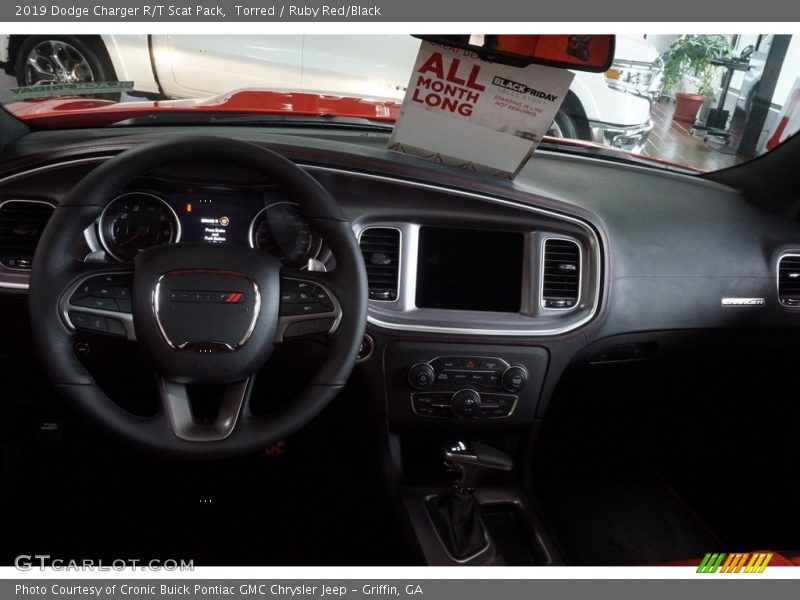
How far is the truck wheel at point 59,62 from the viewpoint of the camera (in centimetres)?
218

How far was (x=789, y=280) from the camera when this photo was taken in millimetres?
2041

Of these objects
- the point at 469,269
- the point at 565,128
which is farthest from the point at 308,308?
the point at 565,128

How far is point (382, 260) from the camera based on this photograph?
1683mm

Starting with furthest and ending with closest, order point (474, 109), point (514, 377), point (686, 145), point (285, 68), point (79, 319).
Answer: point (285, 68) → point (686, 145) → point (514, 377) → point (474, 109) → point (79, 319)

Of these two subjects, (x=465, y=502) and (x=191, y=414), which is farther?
(x=465, y=502)

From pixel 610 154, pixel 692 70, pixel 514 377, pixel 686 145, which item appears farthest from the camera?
A: pixel 686 145

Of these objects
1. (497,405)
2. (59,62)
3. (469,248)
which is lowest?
(497,405)

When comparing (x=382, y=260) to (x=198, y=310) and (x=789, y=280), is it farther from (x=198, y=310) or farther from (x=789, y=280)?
(x=789, y=280)

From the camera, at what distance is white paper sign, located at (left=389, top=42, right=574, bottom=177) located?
4.98 feet

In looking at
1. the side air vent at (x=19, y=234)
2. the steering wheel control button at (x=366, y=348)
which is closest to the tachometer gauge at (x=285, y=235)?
the steering wheel control button at (x=366, y=348)

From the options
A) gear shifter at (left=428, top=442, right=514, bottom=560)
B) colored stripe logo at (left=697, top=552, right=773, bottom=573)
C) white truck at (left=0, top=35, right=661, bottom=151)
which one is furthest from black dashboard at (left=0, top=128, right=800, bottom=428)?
colored stripe logo at (left=697, top=552, right=773, bottom=573)

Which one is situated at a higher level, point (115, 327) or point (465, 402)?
point (115, 327)

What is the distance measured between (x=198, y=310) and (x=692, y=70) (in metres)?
1.74
